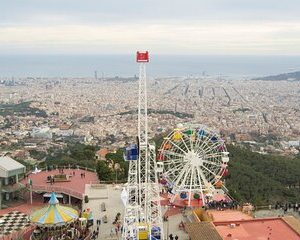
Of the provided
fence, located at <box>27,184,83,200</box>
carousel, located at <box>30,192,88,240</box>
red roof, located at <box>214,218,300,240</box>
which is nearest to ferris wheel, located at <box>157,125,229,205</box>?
fence, located at <box>27,184,83,200</box>

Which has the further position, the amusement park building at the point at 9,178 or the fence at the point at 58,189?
the fence at the point at 58,189

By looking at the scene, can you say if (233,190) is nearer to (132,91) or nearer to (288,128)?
(288,128)

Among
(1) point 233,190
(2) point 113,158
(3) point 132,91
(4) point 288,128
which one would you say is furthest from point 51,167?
(3) point 132,91

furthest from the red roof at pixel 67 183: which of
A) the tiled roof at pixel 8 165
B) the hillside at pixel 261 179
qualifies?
the hillside at pixel 261 179

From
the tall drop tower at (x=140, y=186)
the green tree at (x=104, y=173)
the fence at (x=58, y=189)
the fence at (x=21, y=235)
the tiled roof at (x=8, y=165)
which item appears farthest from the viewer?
the green tree at (x=104, y=173)

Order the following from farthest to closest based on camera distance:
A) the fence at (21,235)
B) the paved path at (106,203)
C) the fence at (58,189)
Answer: the fence at (58,189) → the paved path at (106,203) → the fence at (21,235)

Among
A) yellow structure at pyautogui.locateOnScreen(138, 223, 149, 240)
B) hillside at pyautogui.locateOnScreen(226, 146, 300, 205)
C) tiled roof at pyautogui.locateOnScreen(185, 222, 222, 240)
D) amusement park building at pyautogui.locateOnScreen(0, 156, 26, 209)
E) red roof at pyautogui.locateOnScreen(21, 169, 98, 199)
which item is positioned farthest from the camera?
hillside at pyautogui.locateOnScreen(226, 146, 300, 205)

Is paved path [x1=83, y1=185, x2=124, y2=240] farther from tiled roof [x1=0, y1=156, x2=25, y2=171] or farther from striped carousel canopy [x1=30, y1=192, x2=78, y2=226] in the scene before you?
tiled roof [x1=0, y1=156, x2=25, y2=171]

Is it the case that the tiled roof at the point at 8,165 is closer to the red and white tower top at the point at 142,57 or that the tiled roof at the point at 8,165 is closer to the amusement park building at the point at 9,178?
the amusement park building at the point at 9,178
